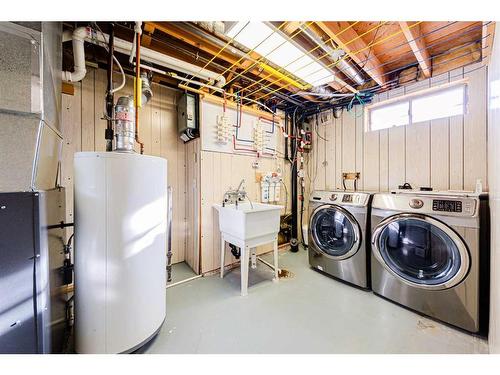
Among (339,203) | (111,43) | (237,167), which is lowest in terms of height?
(339,203)

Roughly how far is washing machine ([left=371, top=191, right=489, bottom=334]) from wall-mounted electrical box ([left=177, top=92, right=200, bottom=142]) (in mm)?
2171

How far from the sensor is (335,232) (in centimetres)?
234

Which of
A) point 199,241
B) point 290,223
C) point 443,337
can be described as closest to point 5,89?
point 199,241

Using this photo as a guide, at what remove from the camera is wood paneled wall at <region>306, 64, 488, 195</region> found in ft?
6.62

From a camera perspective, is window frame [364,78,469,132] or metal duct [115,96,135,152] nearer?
metal duct [115,96,135,152]

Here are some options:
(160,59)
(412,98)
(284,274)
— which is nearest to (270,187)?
(284,274)

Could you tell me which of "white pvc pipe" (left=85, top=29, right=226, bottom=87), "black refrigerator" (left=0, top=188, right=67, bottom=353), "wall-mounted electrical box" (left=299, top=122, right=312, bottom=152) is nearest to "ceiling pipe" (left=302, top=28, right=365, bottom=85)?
"white pvc pipe" (left=85, top=29, right=226, bottom=87)

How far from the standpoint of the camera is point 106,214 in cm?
116

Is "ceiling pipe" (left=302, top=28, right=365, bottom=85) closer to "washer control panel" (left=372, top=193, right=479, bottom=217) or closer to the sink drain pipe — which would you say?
the sink drain pipe

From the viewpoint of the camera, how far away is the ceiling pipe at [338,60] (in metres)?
1.60

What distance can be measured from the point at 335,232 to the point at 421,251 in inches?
31.2

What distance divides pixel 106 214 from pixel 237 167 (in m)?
1.75

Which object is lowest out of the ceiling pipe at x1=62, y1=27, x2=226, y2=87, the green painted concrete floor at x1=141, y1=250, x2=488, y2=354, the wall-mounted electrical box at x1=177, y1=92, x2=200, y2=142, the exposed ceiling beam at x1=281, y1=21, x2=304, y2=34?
the green painted concrete floor at x1=141, y1=250, x2=488, y2=354
